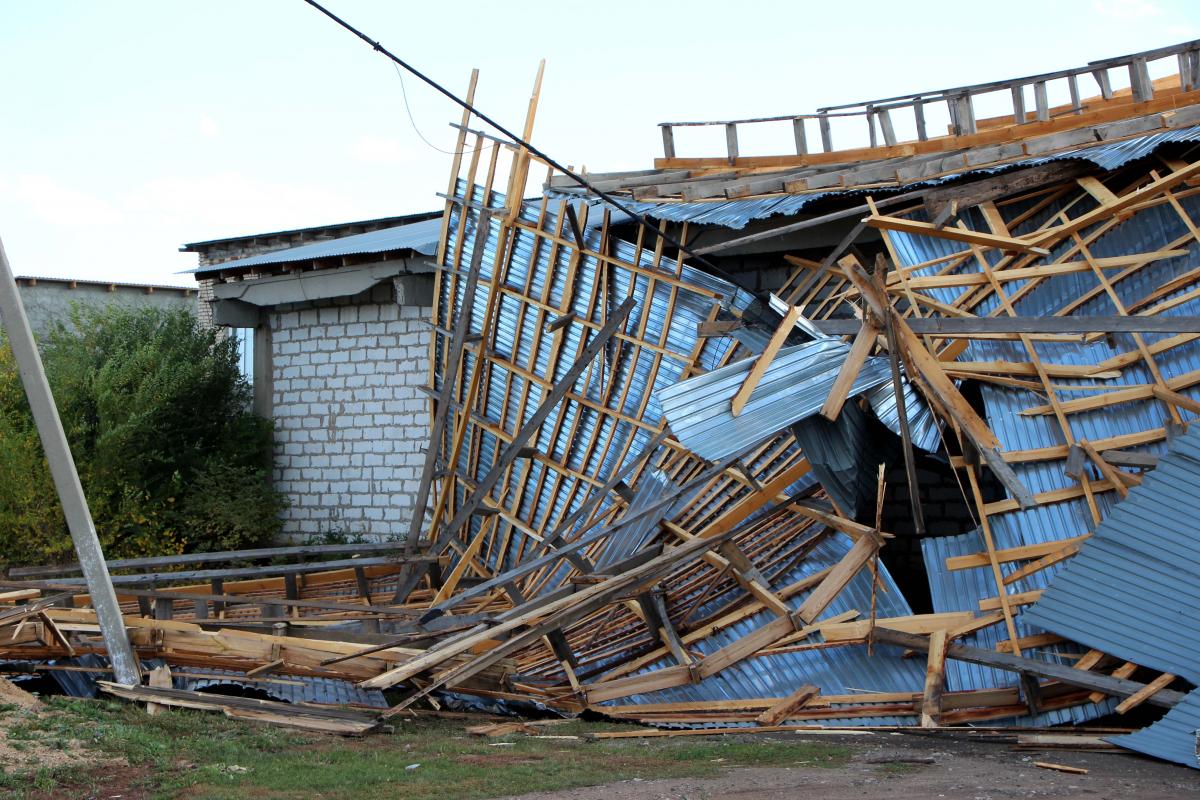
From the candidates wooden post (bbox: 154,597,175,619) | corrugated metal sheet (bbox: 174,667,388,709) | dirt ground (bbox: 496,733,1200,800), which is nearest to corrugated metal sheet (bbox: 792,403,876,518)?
dirt ground (bbox: 496,733,1200,800)

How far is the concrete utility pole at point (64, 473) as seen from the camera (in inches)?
407

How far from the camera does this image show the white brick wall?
18641 millimetres

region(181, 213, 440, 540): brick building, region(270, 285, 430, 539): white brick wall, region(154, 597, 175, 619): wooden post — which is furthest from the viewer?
region(270, 285, 430, 539): white brick wall

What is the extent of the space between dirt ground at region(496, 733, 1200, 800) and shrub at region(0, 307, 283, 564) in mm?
13483

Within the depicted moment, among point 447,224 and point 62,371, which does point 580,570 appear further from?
point 62,371

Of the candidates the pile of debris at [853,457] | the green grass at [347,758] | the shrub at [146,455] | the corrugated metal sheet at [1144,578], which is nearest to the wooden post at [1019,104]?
the pile of debris at [853,457]

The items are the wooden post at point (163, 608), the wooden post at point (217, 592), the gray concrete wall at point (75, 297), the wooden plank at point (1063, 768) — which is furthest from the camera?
the gray concrete wall at point (75, 297)

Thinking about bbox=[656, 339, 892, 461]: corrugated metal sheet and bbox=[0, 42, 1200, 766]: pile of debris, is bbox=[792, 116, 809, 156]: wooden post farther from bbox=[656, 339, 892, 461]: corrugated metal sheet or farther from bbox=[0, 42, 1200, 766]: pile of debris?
bbox=[656, 339, 892, 461]: corrugated metal sheet

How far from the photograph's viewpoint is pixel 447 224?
15.4 m

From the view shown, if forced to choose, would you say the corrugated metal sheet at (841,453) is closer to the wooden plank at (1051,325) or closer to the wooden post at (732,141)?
the wooden plank at (1051,325)

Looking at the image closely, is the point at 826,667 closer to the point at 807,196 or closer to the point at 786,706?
the point at 786,706

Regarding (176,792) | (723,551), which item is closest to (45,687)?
(176,792)

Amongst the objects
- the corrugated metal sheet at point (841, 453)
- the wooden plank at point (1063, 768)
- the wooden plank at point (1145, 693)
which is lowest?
the wooden plank at point (1063, 768)

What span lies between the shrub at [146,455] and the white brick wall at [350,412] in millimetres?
615
